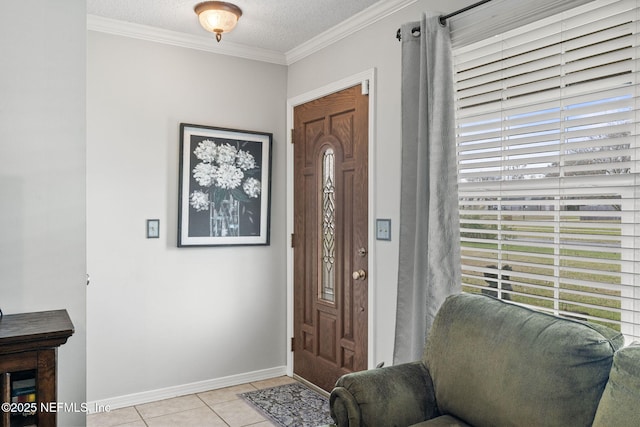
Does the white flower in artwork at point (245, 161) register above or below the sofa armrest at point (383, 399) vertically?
above

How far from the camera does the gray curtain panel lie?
7.86 feet

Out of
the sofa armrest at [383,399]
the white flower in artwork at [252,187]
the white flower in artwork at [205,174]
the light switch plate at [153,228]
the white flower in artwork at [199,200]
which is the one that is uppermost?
the white flower in artwork at [205,174]

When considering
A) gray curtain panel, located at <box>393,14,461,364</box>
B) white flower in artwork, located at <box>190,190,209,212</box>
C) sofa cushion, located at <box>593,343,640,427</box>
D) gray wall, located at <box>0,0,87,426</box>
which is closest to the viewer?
sofa cushion, located at <box>593,343,640,427</box>

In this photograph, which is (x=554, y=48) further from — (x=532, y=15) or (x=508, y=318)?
(x=508, y=318)

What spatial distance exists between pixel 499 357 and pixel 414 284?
0.86m

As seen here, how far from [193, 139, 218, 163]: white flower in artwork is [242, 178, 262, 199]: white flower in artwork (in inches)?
11.7

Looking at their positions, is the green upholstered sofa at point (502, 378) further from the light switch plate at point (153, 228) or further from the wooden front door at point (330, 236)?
the light switch plate at point (153, 228)

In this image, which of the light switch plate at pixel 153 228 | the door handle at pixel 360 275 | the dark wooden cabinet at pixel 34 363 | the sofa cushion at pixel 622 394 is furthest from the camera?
the light switch plate at pixel 153 228

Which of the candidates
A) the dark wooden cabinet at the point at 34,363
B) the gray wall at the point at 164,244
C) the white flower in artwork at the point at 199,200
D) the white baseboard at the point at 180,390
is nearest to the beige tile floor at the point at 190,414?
the white baseboard at the point at 180,390

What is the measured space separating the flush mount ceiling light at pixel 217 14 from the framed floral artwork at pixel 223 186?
0.77 meters

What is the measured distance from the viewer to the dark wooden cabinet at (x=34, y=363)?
5.43 ft

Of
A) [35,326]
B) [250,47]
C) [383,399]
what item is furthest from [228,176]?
[383,399]

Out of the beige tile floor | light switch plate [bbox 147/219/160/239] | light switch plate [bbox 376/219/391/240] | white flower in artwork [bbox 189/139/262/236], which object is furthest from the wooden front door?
light switch plate [bbox 147/219/160/239]

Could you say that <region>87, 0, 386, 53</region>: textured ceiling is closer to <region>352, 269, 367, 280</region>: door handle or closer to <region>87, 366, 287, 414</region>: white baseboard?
<region>352, 269, 367, 280</region>: door handle
